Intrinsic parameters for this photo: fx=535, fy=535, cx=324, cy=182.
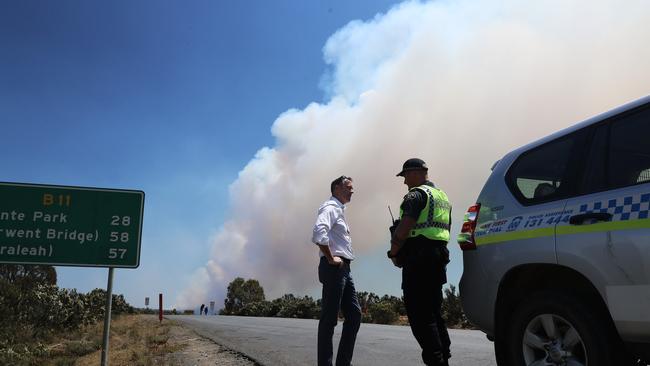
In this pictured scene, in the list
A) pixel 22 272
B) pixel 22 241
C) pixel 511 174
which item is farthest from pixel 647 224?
pixel 22 272

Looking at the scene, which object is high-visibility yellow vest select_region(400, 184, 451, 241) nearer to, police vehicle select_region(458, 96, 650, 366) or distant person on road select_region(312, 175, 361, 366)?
police vehicle select_region(458, 96, 650, 366)

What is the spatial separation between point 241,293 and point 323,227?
59.7 meters

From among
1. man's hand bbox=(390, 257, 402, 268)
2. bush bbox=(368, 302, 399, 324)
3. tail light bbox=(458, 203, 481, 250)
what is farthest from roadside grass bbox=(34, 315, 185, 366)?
bush bbox=(368, 302, 399, 324)

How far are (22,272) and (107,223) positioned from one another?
26029 mm

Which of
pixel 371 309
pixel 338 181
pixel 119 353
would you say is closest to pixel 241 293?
pixel 371 309

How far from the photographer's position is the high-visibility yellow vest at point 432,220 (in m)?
4.48

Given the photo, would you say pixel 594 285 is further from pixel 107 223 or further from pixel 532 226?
pixel 107 223

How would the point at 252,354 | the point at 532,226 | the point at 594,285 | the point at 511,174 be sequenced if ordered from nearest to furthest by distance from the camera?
the point at 594,285, the point at 532,226, the point at 511,174, the point at 252,354

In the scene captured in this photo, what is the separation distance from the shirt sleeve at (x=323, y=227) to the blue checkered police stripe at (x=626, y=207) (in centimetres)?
218

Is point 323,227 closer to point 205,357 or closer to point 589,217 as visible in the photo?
point 589,217

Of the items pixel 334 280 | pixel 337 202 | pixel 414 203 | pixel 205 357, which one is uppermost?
pixel 337 202

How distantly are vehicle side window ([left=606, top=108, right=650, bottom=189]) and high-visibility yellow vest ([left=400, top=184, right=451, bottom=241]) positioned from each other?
1427 mm

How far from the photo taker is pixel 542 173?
4.13 m

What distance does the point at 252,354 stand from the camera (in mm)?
8430
